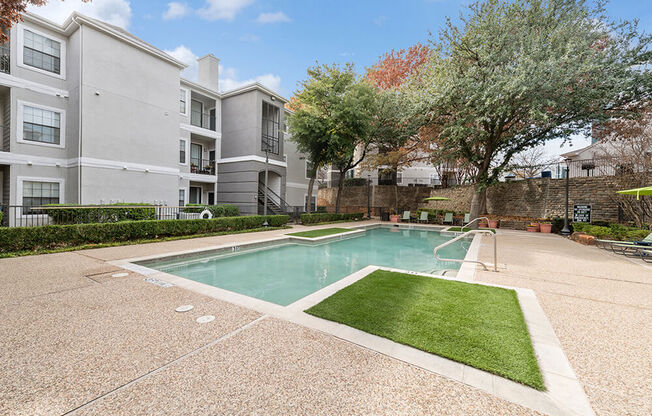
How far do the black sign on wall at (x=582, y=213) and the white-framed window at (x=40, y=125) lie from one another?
25.9 m

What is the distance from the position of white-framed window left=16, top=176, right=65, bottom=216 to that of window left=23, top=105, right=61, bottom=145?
1.71 m

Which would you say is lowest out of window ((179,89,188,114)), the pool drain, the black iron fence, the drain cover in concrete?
the drain cover in concrete

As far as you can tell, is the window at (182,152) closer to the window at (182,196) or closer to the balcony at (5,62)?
the window at (182,196)

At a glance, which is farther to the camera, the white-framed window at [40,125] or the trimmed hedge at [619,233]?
the white-framed window at [40,125]

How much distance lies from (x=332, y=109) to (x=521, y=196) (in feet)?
46.1

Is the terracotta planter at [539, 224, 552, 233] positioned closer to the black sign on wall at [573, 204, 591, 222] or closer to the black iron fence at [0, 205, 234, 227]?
the black sign on wall at [573, 204, 591, 222]

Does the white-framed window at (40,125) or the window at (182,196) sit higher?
the white-framed window at (40,125)

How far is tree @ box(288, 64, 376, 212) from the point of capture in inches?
649

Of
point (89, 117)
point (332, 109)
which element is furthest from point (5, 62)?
point (332, 109)

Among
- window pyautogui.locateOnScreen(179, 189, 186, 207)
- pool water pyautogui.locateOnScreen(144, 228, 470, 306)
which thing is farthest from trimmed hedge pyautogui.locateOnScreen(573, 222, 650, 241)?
window pyautogui.locateOnScreen(179, 189, 186, 207)

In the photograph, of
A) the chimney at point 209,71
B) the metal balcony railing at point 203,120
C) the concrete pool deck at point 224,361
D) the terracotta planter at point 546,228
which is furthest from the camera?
the chimney at point 209,71

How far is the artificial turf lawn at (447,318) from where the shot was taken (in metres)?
2.48

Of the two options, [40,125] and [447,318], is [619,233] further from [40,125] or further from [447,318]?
[40,125]

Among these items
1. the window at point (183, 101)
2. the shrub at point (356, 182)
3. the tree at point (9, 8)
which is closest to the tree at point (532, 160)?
the shrub at point (356, 182)
